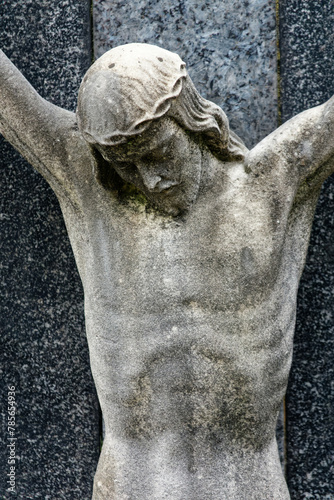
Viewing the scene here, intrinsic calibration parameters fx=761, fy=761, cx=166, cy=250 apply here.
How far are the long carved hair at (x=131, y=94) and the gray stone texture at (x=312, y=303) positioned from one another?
2.56 ft

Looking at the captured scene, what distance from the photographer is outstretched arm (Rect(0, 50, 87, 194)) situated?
101 inches

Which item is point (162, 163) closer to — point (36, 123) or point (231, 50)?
point (36, 123)

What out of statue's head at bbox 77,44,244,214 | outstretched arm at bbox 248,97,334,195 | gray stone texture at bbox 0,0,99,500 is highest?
statue's head at bbox 77,44,244,214

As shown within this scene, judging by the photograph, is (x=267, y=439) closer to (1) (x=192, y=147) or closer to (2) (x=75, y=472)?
(2) (x=75, y=472)

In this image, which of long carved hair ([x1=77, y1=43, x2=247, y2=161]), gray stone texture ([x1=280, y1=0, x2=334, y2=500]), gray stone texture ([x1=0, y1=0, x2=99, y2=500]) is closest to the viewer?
long carved hair ([x1=77, y1=43, x2=247, y2=161])

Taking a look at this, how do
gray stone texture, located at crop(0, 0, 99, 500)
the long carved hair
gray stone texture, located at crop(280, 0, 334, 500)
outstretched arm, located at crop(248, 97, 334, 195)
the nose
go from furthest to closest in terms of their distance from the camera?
gray stone texture, located at crop(0, 0, 99, 500)
gray stone texture, located at crop(280, 0, 334, 500)
outstretched arm, located at crop(248, 97, 334, 195)
the nose
the long carved hair

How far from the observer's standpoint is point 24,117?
2.58m

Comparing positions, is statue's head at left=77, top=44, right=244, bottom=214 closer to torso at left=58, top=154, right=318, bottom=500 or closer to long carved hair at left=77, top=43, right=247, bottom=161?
long carved hair at left=77, top=43, right=247, bottom=161

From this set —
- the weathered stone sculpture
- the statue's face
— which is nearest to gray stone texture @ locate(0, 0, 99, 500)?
the weathered stone sculpture

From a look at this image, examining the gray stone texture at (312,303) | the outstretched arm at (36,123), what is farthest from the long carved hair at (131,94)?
the gray stone texture at (312,303)

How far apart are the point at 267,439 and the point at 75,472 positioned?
0.88 meters

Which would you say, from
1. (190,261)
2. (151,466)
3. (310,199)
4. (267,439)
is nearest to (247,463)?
(267,439)

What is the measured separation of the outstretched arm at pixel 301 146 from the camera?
8.20 ft

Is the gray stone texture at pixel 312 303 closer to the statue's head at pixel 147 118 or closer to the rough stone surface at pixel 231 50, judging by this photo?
the rough stone surface at pixel 231 50
